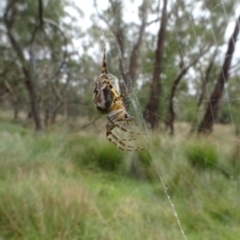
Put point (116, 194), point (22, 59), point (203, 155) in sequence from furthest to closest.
A: point (22, 59), point (203, 155), point (116, 194)

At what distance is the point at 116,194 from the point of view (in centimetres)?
477

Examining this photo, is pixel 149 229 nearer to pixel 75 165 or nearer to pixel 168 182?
pixel 168 182

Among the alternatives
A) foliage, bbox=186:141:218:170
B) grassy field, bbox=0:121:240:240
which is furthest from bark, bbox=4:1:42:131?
foliage, bbox=186:141:218:170


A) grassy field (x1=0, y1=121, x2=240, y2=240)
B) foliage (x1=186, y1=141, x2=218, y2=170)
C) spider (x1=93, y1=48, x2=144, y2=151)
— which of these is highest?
spider (x1=93, y1=48, x2=144, y2=151)

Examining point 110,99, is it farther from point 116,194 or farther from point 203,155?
point 203,155

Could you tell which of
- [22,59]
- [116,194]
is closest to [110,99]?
[116,194]

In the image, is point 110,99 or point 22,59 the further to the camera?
point 22,59

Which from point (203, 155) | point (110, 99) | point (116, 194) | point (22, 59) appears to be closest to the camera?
point (110, 99)

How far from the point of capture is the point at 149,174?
5035 mm

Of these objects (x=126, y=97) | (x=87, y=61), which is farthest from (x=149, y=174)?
(x=87, y=61)

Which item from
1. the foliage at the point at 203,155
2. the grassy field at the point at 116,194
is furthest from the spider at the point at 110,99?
the foliage at the point at 203,155

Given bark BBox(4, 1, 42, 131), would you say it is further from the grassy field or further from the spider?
the spider

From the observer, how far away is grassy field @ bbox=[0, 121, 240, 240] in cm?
344

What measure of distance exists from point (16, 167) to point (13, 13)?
8.52 m
